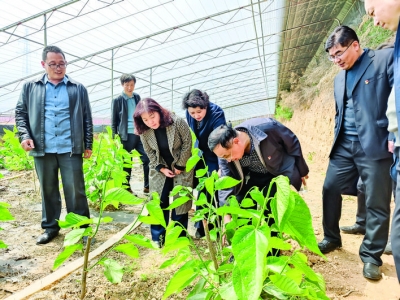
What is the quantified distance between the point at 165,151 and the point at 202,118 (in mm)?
408

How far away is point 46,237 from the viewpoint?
228 cm

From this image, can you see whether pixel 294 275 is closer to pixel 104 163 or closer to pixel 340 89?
pixel 340 89

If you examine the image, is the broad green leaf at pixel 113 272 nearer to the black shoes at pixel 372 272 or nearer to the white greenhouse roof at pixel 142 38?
the black shoes at pixel 372 272

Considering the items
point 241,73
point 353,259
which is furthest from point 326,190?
point 241,73

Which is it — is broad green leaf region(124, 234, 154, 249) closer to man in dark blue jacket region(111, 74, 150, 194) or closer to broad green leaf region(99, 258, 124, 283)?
broad green leaf region(99, 258, 124, 283)

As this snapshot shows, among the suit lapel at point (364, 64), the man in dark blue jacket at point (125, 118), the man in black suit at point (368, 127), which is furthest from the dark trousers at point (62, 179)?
the suit lapel at point (364, 64)

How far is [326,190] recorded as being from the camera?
2.16 meters

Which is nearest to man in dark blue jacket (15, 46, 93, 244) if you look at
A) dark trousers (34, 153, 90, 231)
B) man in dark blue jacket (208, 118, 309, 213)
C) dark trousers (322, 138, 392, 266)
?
dark trousers (34, 153, 90, 231)

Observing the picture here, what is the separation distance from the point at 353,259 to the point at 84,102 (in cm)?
236

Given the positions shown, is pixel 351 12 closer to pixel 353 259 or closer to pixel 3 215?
pixel 353 259

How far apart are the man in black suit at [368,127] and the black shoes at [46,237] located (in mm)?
2201

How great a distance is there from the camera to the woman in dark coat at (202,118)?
2.36 m

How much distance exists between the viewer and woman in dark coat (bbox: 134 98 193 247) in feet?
7.41

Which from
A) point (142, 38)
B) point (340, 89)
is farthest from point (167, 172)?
point (142, 38)
